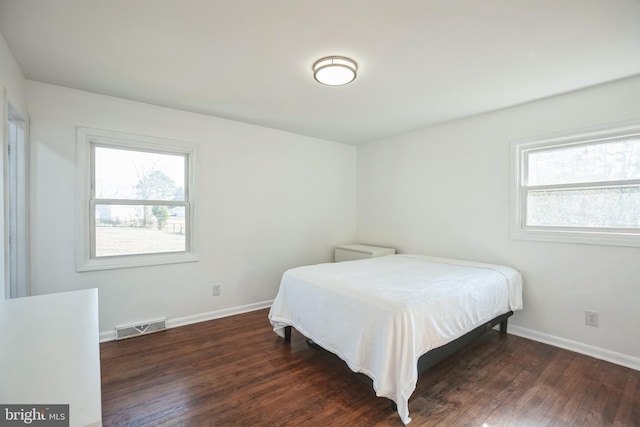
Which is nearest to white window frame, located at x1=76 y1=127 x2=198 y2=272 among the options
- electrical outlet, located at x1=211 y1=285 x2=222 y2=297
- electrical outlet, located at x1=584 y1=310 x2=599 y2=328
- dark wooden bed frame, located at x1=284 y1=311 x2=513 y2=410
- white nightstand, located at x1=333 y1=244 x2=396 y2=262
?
electrical outlet, located at x1=211 y1=285 x2=222 y2=297

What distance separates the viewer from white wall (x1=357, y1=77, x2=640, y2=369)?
2527mm

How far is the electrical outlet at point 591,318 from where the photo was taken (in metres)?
2.63

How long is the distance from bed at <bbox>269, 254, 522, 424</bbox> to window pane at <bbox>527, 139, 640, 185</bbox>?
1053 mm

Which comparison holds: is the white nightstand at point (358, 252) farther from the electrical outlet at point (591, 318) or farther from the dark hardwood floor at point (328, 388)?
the electrical outlet at point (591, 318)

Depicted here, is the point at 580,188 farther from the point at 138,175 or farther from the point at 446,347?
the point at 138,175

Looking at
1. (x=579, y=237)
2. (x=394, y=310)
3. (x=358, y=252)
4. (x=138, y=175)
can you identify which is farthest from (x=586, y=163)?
(x=138, y=175)

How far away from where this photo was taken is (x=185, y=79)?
2527 millimetres

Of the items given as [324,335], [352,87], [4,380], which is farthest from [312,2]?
[324,335]

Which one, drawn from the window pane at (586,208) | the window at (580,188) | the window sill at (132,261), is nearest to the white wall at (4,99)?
the window sill at (132,261)

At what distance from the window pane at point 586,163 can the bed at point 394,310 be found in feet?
3.46

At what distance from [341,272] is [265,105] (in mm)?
1913

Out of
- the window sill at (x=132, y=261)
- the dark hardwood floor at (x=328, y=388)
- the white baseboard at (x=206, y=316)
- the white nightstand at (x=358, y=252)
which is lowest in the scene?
the dark hardwood floor at (x=328, y=388)

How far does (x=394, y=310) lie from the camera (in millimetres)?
1838

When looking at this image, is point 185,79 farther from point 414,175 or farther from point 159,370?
point 414,175
